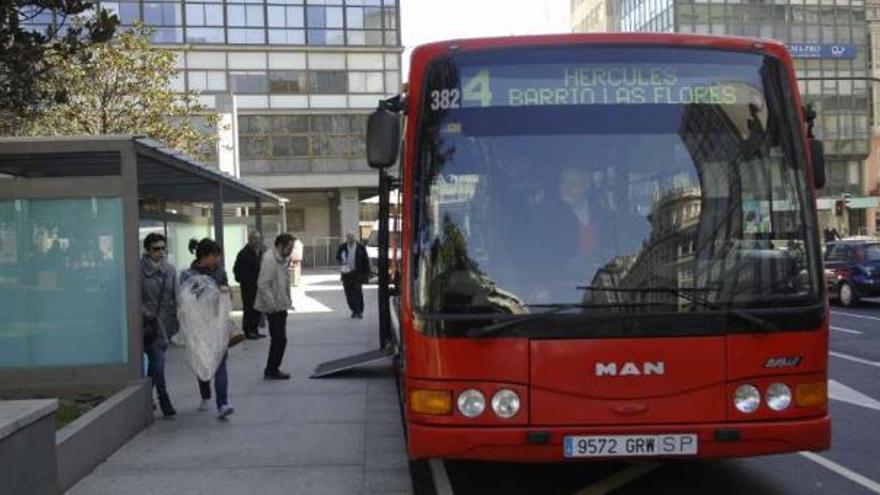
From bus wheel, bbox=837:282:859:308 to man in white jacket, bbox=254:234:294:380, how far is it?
14.2 meters

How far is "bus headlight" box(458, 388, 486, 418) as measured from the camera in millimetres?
5242

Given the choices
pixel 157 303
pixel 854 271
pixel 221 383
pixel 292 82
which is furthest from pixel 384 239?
pixel 292 82

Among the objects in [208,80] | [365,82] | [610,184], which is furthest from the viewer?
[365,82]

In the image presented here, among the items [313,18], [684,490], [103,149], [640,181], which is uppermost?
[313,18]

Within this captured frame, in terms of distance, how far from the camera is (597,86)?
5504 millimetres

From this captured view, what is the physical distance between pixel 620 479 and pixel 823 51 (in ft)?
178

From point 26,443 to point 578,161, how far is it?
3246 millimetres

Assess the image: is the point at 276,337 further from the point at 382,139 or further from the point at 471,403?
the point at 471,403

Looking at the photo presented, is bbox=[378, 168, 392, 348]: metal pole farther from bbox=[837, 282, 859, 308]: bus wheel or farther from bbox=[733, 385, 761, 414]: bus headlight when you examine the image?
bbox=[837, 282, 859, 308]: bus wheel

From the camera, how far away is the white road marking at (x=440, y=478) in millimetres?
6270

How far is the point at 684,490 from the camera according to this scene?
6.39 metres

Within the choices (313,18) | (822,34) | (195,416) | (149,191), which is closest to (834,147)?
(822,34)

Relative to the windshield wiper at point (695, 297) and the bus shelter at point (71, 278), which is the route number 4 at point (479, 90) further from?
the bus shelter at point (71, 278)

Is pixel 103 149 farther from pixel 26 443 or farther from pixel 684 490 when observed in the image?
pixel 684 490
